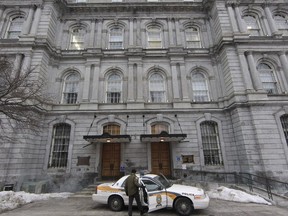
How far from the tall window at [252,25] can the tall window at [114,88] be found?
1425cm

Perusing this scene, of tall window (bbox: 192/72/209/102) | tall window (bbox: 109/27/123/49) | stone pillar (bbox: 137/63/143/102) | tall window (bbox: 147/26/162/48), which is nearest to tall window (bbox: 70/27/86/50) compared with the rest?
tall window (bbox: 109/27/123/49)

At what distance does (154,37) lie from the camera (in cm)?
1841

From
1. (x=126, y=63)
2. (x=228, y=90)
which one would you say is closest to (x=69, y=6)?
(x=126, y=63)

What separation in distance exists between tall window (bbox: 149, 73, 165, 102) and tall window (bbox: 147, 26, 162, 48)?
140 inches

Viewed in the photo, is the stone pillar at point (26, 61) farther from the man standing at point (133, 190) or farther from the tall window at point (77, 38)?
the man standing at point (133, 190)

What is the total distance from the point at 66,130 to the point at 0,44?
31.7 ft

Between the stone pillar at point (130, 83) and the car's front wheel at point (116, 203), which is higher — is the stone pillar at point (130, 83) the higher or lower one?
the higher one

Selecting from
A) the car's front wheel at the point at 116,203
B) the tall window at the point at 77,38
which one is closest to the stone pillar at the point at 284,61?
the car's front wheel at the point at 116,203

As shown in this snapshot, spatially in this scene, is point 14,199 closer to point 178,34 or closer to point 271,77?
point 178,34

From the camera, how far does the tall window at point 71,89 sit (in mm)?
15703

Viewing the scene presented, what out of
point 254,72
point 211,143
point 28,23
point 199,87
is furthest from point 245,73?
point 28,23

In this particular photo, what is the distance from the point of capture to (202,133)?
14.7 metres

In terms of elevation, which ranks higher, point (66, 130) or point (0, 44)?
point (0, 44)

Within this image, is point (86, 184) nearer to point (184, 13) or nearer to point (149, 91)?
point (149, 91)
